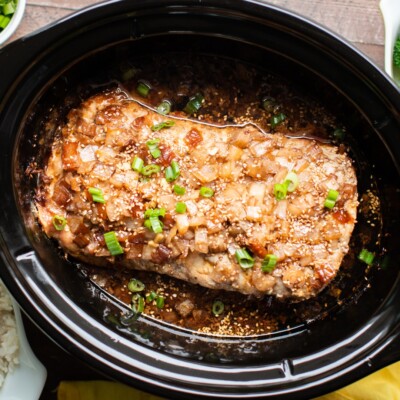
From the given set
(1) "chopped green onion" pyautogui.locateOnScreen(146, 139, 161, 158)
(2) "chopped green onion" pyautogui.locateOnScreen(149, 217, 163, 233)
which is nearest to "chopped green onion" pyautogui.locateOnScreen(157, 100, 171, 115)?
(1) "chopped green onion" pyautogui.locateOnScreen(146, 139, 161, 158)

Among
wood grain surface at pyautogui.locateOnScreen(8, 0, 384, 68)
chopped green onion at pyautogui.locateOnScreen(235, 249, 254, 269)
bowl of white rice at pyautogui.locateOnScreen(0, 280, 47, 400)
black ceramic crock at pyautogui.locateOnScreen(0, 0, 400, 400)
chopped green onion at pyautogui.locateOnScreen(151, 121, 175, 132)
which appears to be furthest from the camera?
wood grain surface at pyautogui.locateOnScreen(8, 0, 384, 68)

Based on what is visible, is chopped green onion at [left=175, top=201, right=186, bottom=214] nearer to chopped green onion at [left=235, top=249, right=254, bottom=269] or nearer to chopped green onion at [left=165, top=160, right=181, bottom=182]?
chopped green onion at [left=165, top=160, right=181, bottom=182]

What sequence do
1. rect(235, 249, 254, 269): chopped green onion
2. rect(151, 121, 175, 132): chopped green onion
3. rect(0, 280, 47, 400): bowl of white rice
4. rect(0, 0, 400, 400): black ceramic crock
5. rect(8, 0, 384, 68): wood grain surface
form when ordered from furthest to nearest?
rect(8, 0, 384, 68): wood grain surface < rect(0, 280, 47, 400): bowl of white rice < rect(151, 121, 175, 132): chopped green onion < rect(235, 249, 254, 269): chopped green onion < rect(0, 0, 400, 400): black ceramic crock

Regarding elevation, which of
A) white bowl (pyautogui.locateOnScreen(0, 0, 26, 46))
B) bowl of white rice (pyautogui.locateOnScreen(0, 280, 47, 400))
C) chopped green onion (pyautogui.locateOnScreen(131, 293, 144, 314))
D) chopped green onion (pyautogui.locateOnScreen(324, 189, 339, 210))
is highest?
white bowl (pyautogui.locateOnScreen(0, 0, 26, 46))

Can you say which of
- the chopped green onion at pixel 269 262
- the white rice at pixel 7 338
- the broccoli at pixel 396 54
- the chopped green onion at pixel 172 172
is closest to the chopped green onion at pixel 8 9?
the chopped green onion at pixel 172 172

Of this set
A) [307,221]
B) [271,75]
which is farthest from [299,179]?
[271,75]

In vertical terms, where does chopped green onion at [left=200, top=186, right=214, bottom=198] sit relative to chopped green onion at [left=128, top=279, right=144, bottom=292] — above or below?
above

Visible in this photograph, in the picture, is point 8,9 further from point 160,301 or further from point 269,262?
point 269,262
